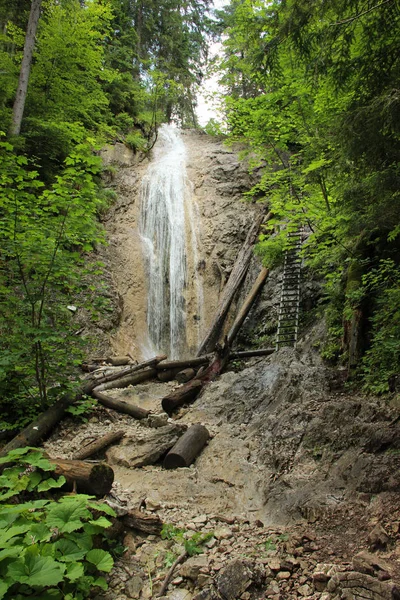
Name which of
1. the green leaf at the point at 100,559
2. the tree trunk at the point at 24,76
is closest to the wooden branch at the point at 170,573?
the green leaf at the point at 100,559

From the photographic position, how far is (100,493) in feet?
10.9

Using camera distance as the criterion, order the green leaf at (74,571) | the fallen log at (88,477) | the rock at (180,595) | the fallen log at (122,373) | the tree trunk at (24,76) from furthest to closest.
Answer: the tree trunk at (24,76)
the fallen log at (122,373)
the fallen log at (88,477)
the rock at (180,595)
the green leaf at (74,571)

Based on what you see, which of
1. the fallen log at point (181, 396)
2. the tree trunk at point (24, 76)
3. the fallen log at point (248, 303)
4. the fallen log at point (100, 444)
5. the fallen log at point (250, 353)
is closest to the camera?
the fallen log at point (100, 444)

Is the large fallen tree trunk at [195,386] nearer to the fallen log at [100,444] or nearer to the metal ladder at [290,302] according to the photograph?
the metal ladder at [290,302]

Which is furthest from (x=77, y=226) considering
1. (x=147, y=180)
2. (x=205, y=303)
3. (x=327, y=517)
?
(x=147, y=180)

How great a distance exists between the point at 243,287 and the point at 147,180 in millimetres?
7973

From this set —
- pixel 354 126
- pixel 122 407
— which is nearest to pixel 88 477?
pixel 122 407

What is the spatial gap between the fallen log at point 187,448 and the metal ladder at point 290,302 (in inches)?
155

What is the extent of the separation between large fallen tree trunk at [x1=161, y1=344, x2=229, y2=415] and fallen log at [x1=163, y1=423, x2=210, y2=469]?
5.12 ft

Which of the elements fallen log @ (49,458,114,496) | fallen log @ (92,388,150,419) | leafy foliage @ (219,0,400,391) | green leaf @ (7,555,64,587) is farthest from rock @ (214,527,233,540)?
fallen log @ (92,388,150,419)

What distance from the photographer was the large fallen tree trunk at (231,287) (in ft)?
35.6

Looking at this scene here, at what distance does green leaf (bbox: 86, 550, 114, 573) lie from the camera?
7.32 feet

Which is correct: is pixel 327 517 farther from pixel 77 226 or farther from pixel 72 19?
pixel 72 19

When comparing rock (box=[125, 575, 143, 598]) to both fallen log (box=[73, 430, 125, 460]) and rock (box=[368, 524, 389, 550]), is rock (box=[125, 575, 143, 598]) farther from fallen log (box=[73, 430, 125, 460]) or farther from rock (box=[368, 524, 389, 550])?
fallen log (box=[73, 430, 125, 460])
